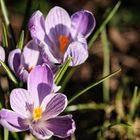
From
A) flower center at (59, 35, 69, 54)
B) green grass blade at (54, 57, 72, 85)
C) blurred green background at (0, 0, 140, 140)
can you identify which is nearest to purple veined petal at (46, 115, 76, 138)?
green grass blade at (54, 57, 72, 85)

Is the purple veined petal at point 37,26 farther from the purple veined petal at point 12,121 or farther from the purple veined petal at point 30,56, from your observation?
the purple veined petal at point 12,121

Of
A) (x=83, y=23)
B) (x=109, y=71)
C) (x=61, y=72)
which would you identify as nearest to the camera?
(x=61, y=72)

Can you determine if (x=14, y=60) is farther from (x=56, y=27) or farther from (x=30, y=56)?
(x=56, y=27)

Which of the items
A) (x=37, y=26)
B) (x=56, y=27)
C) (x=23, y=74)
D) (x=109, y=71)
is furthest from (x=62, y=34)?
(x=109, y=71)

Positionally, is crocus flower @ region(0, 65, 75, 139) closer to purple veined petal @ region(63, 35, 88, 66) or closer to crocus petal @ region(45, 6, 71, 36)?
purple veined petal @ region(63, 35, 88, 66)

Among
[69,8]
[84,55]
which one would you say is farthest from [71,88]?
[84,55]

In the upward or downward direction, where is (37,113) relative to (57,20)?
downward
